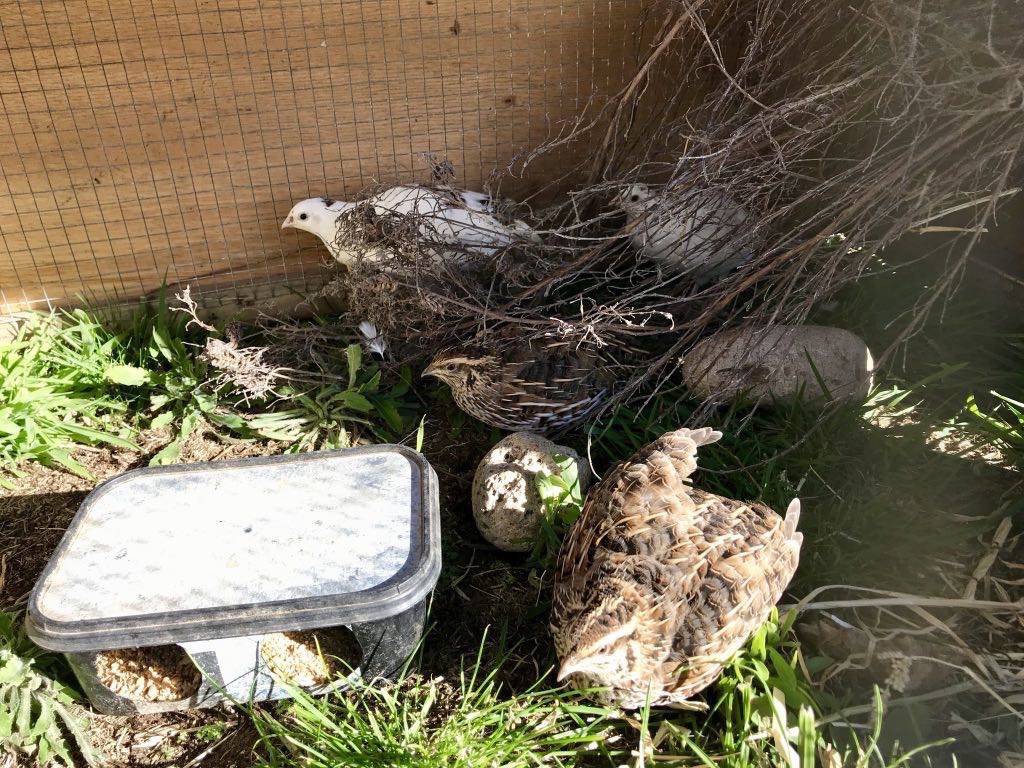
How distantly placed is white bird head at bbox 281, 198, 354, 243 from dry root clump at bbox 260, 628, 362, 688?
5.93 ft

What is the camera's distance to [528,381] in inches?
115

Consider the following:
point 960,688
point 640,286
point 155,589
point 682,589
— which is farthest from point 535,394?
point 960,688

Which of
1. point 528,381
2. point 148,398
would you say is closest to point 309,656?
point 528,381

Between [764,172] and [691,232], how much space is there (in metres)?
0.34

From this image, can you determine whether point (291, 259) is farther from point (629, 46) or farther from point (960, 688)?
point (960, 688)

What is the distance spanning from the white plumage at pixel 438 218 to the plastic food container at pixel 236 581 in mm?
1120

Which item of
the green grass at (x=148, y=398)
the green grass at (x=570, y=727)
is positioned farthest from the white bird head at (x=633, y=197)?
the green grass at (x=570, y=727)

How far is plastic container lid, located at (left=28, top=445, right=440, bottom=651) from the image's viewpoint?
201cm

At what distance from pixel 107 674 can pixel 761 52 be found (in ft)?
10.5

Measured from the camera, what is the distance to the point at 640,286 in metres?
3.00

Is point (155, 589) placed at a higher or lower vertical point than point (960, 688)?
higher

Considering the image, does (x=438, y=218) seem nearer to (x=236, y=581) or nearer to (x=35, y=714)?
(x=236, y=581)

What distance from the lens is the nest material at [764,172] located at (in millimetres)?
2559

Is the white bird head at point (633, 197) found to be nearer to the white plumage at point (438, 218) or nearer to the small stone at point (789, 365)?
the white plumage at point (438, 218)
